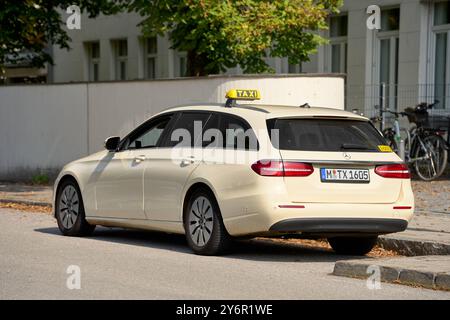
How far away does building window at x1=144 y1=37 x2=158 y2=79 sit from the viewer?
36438mm

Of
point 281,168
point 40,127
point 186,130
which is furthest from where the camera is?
point 40,127

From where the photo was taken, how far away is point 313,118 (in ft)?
39.8

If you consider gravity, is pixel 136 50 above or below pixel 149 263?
above

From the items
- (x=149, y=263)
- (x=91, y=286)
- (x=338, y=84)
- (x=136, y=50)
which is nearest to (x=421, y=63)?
(x=338, y=84)

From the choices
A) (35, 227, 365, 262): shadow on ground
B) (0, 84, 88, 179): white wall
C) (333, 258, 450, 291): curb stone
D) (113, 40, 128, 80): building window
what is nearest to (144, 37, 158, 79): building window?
(113, 40, 128, 80): building window

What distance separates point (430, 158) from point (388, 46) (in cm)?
656

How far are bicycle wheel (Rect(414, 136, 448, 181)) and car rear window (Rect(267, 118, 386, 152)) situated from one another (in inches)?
355

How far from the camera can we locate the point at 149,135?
13609 millimetres

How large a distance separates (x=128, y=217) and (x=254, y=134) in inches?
91.2

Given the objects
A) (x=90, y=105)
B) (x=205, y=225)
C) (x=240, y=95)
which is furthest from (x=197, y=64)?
(x=205, y=225)

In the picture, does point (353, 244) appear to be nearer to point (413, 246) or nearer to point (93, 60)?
point (413, 246)

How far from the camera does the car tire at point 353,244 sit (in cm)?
1276
